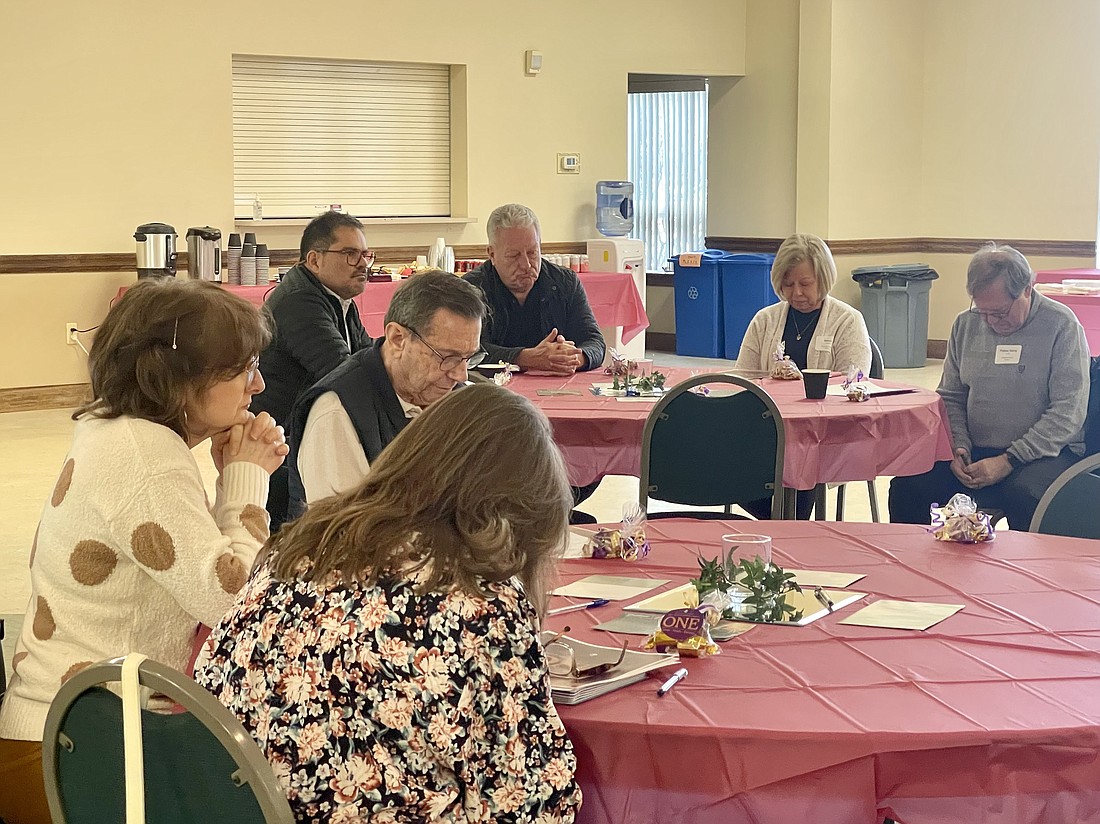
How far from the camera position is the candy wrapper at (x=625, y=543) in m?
2.72

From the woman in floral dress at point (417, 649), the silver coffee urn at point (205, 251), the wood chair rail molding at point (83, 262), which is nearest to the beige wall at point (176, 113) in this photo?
the wood chair rail molding at point (83, 262)

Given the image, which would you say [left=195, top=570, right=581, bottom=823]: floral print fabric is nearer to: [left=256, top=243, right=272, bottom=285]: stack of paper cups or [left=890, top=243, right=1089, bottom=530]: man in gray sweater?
[left=890, top=243, right=1089, bottom=530]: man in gray sweater

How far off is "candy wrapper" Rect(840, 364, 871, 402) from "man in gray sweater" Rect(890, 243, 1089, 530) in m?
0.34

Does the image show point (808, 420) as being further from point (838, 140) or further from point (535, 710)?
point (838, 140)

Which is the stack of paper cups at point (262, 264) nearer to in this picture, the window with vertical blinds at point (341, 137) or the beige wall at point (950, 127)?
the window with vertical blinds at point (341, 137)

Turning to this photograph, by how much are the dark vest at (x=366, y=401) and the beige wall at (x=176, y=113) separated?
556 centimetres

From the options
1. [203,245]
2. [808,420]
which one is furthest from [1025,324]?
[203,245]

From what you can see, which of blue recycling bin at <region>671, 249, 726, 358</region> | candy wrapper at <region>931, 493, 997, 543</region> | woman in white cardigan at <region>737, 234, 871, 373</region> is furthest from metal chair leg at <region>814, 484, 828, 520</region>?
blue recycling bin at <region>671, 249, 726, 358</region>

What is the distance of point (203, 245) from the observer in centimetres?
884

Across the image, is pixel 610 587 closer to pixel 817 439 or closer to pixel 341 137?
pixel 817 439

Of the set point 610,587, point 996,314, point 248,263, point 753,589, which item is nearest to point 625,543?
point 610,587

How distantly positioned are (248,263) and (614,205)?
343 cm

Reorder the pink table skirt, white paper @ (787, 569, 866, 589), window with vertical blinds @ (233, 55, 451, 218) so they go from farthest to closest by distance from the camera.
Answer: window with vertical blinds @ (233, 55, 451, 218) → the pink table skirt → white paper @ (787, 569, 866, 589)

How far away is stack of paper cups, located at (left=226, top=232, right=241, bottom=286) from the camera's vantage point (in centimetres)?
902
